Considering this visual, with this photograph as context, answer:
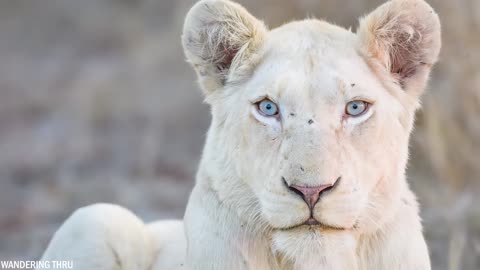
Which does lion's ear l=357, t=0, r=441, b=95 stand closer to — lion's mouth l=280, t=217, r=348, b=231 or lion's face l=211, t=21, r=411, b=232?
lion's face l=211, t=21, r=411, b=232

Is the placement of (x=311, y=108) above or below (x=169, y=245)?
above

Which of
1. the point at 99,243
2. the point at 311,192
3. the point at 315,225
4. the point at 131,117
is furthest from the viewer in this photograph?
the point at 131,117

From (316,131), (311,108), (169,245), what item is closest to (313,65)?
(311,108)

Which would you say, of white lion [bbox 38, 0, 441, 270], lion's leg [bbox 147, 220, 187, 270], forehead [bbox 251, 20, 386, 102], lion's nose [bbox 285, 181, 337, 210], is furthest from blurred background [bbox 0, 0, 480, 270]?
lion's nose [bbox 285, 181, 337, 210]

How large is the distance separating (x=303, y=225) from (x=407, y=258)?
0.59m

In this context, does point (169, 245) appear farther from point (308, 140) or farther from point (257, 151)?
point (308, 140)

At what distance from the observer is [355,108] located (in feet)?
13.7

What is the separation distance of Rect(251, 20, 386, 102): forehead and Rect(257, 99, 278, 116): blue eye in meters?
0.05

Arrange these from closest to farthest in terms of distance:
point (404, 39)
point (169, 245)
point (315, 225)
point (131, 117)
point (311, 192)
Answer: point (311, 192), point (315, 225), point (404, 39), point (169, 245), point (131, 117)

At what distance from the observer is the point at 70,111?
13914 mm

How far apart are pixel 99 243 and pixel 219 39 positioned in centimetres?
140

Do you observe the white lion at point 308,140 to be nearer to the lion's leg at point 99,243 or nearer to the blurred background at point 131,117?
the lion's leg at point 99,243

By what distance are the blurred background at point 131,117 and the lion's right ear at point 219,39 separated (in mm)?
2094

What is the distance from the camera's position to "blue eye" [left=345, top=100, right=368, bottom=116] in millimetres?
4156
